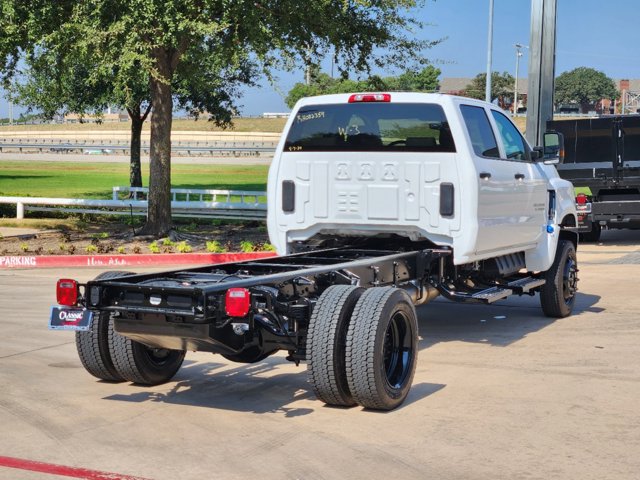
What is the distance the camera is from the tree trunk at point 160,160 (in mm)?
19391

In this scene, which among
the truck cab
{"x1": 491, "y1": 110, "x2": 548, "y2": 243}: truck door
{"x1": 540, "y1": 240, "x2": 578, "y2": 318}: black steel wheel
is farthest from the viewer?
{"x1": 540, "y1": 240, "x2": 578, "y2": 318}: black steel wheel

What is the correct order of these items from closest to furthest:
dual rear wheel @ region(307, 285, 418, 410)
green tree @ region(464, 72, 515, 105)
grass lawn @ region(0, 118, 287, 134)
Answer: dual rear wheel @ region(307, 285, 418, 410), grass lawn @ region(0, 118, 287, 134), green tree @ region(464, 72, 515, 105)

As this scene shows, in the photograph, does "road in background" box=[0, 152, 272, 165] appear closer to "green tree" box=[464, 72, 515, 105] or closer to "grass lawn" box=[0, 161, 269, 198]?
"grass lawn" box=[0, 161, 269, 198]

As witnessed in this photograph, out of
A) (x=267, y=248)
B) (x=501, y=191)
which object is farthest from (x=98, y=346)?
(x=267, y=248)

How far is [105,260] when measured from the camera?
16.7m

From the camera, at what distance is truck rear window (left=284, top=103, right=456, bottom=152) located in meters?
9.38

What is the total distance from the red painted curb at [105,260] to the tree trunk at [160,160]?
2.77m

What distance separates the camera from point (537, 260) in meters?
11.2

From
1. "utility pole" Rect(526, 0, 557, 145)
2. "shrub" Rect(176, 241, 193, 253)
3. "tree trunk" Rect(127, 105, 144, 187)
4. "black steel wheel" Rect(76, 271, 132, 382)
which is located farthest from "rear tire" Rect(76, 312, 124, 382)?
"tree trunk" Rect(127, 105, 144, 187)

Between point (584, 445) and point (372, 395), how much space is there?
1.45 m

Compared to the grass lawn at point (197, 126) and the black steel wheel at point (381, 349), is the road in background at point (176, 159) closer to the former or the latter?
the grass lawn at point (197, 126)

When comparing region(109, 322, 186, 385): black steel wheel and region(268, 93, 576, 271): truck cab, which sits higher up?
region(268, 93, 576, 271): truck cab

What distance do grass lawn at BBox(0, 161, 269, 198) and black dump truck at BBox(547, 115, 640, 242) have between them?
1828 cm

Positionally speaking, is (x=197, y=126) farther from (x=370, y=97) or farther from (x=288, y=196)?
(x=370, y=97)
